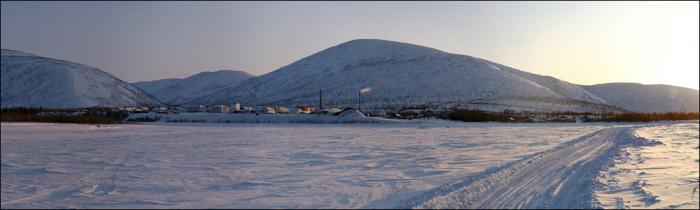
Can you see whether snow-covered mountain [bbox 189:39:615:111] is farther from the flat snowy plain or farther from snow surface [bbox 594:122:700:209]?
the flat snowy plain

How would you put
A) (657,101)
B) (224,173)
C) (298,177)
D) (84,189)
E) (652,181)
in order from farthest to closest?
1. (657,101)
2. (224,173)
3. (298,177)
4. (652,181)
5. (84,189)

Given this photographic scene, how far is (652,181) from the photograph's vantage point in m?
10.9

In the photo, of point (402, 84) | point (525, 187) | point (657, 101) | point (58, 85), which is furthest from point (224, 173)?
point (657, 101)

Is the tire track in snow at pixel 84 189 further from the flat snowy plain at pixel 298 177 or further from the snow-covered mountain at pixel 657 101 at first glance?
the snow-covered mountain at pixel 657 101

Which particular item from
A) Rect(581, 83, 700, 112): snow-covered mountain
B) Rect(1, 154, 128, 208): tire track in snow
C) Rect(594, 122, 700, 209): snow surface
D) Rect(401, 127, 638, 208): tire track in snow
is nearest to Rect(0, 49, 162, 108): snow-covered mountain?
Rect(1, 154, 128, 208): tire track in snow

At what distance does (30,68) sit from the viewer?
9869 centimetres

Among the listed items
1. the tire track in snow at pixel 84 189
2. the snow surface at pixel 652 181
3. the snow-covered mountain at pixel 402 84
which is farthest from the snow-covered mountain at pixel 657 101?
the tire track in snow at pixel 84 189

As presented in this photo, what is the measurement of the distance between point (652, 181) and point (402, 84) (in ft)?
393

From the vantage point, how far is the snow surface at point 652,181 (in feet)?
28.9

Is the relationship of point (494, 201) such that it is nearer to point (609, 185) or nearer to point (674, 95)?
point (609, 185)

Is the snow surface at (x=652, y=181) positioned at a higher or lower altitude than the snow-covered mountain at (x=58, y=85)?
lower

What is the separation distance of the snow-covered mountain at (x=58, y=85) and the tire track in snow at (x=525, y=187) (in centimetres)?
8131

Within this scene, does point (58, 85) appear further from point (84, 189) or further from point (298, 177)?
point (298, 177)

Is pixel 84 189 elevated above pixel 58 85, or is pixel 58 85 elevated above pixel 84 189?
pixel 58 85
